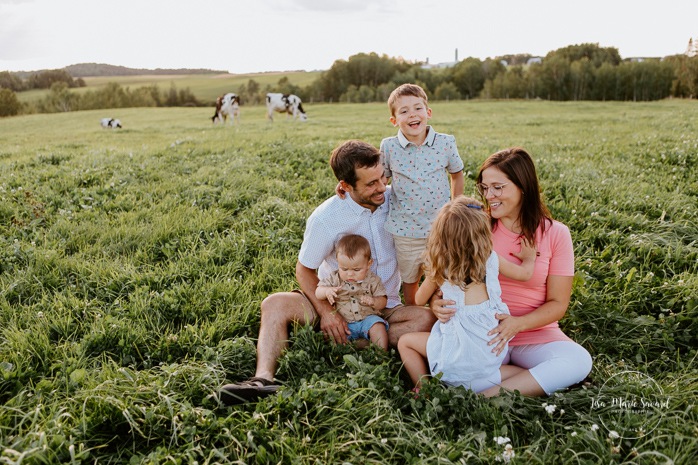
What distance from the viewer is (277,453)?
2.54 m

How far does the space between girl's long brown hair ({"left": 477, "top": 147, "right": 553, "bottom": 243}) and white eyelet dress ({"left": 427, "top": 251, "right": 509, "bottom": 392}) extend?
0.55m

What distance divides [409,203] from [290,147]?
20.1 feet

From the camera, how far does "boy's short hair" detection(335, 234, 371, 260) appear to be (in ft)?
11.8

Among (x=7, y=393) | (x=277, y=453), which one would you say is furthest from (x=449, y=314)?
(x=7, y=393)

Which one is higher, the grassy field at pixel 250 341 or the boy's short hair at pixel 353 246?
the boy's short hair at pixel 353 246

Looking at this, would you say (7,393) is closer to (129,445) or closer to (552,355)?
(129,445)

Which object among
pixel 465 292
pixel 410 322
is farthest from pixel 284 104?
pixel 465 292

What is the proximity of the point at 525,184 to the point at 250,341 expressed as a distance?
244cm

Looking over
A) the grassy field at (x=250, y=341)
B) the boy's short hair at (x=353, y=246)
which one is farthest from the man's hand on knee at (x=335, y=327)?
the boy's short hair at (x=353, y=246)

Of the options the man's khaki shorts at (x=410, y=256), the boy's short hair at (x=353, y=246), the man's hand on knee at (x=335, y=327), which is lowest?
the man's hand on knee at (x=335, y=327)

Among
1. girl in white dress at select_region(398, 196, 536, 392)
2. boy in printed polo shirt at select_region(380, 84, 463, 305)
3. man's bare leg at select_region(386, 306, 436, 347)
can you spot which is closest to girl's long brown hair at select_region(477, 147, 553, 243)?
girl in white dress at select_region(398, 196, 536, 392)

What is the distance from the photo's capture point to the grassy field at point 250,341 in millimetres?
2566

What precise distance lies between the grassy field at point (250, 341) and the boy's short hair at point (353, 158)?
1295 millimetres

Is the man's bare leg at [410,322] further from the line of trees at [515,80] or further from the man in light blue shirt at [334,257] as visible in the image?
the line of trees at [515,80]
